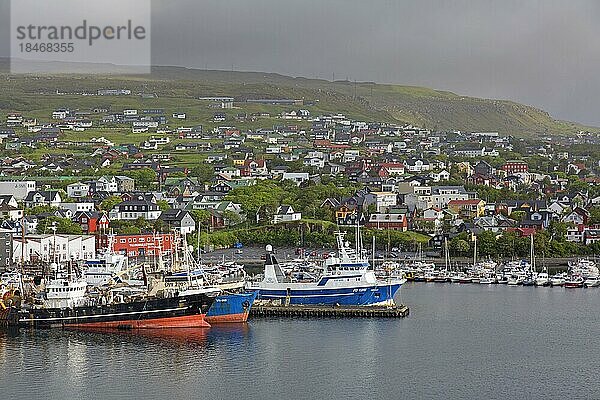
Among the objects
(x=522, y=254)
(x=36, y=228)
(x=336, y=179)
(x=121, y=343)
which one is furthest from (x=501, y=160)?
(x=121, y=343)

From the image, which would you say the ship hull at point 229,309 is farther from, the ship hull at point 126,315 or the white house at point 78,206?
the white house at point 78,206

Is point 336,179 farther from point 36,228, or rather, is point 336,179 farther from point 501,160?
point 36,228

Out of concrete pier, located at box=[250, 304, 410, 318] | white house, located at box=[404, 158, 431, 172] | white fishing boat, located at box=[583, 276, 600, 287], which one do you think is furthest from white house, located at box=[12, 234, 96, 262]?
white house, located at box=[404, 158, 431, 172]

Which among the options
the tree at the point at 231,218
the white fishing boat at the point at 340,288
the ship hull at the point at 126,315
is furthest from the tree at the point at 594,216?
the ship hull at the point at 126,315

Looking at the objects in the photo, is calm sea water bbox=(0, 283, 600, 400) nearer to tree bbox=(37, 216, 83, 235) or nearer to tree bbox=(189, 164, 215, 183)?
tree bbox=(37, 216, 83, 235)

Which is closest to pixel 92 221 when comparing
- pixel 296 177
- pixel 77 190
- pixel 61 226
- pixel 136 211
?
pixel 61 226

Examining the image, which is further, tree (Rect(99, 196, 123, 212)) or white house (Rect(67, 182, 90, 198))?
white house (Rect(67, 182, 90, 198))

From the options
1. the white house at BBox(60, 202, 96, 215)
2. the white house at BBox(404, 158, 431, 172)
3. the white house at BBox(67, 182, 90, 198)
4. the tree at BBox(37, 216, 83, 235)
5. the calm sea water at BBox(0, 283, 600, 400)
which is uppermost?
the white house at BBox(404, 158, 431, 172)
